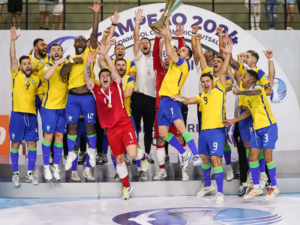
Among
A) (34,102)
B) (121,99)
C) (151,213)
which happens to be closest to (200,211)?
(151,213)

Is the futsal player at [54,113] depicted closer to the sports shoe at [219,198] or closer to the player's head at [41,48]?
the player's head at [41,48]

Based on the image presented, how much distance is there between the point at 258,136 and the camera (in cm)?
701

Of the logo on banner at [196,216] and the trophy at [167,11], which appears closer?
the logo on banner at [196,216]

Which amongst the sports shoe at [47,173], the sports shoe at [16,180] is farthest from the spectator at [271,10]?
the sports shoe at [16,180]

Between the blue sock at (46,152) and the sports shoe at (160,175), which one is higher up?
the blue sock at (46,152)

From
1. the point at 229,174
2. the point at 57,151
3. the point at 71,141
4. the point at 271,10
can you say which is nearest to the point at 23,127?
the point at 57,151

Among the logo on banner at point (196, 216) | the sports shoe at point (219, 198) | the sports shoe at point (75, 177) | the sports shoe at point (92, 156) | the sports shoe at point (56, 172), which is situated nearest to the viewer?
the logo on banner at point (196, 216)

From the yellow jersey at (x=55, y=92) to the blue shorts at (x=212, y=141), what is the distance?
2051 mm

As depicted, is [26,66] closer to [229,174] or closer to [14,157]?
[14,157]

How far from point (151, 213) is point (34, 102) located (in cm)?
252

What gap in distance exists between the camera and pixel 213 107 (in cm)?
707

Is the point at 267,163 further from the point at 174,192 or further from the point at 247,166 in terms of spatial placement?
the point at 174,192

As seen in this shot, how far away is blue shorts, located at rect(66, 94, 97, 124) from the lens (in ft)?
24.1

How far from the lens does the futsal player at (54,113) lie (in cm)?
739
